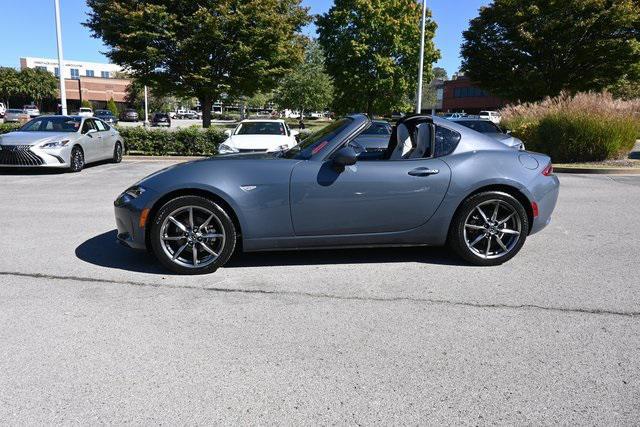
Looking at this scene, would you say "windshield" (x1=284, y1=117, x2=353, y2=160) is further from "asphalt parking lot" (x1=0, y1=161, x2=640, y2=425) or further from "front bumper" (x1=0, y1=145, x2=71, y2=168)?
"front bumper" (x1=0, y1=145, x2=71, y2=168)

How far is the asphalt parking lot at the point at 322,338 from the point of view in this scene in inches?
98.9

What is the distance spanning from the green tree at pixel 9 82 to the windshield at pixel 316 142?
88.1m

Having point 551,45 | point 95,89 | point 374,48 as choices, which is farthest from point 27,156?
point 95,89

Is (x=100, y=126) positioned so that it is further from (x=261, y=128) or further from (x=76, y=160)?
(x=261, y=128)

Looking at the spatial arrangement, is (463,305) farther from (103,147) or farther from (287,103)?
(287,103)

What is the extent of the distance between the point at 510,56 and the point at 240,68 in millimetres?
17927

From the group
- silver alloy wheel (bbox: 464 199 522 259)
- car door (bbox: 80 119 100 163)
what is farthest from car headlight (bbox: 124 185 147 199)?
car door (bbox: 80 119 100 163)

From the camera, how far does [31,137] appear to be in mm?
11672

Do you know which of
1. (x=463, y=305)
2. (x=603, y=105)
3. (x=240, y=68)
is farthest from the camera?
(x=240, y=68)

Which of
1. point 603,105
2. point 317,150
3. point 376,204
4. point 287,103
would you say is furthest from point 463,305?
point 287,103

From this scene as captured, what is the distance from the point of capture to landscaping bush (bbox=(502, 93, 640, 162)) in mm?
14406

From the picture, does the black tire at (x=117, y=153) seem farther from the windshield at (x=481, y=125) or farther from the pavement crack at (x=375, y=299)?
the pavement crack at (x=375, y=299)

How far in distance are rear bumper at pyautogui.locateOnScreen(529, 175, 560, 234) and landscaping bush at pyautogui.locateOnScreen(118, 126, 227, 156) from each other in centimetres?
1261

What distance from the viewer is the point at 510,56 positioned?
1165 inches
